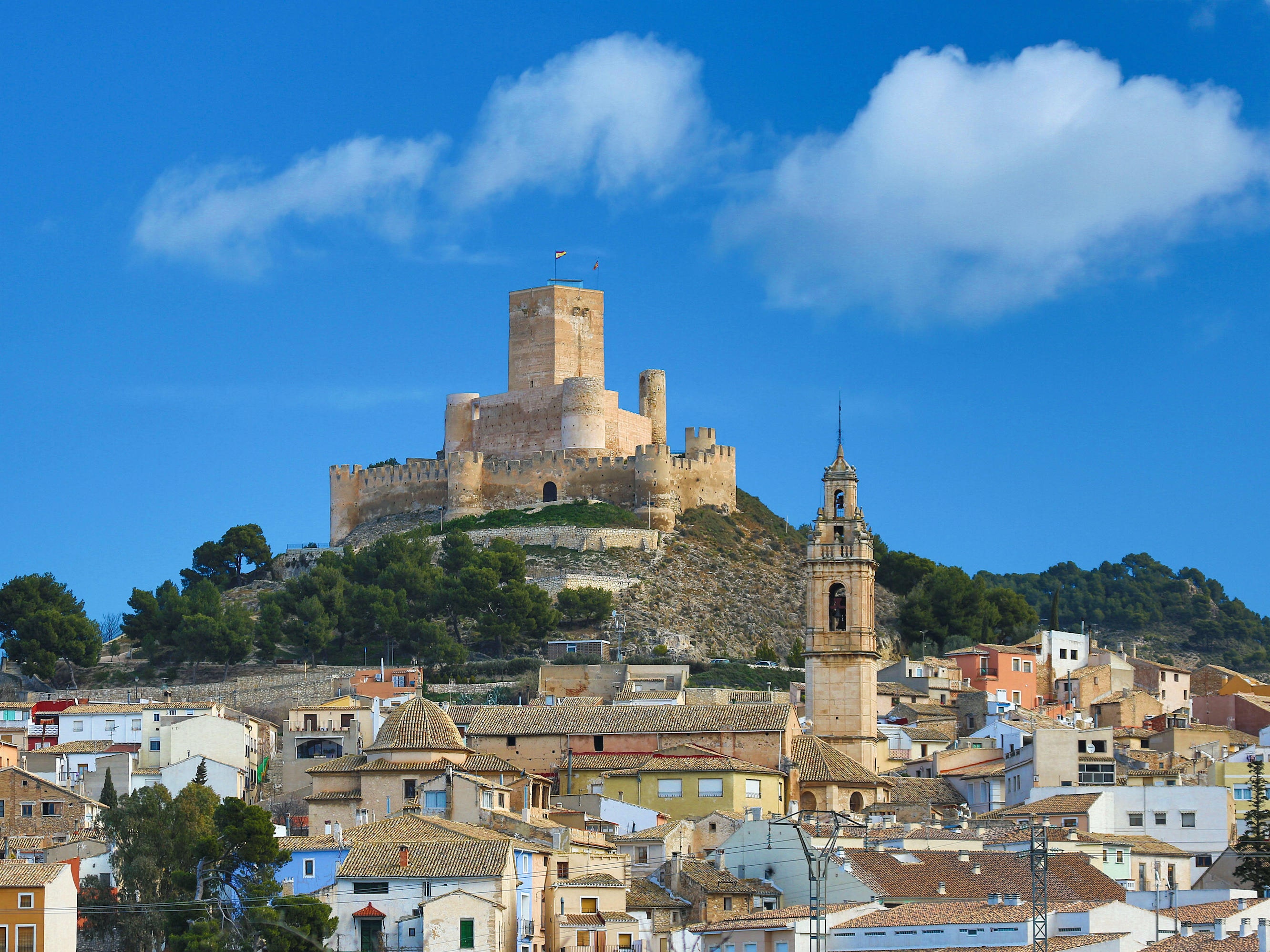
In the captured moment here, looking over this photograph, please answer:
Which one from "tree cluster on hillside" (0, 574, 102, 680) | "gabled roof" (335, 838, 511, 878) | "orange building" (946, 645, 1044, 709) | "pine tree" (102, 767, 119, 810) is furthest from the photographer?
"tree cluster on hillside" (0, 574, 102, 680)

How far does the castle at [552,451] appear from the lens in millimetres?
110188

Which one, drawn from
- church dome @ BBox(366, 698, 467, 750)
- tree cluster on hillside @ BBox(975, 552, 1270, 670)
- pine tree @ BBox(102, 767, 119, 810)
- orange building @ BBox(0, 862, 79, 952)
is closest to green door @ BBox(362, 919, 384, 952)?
orange building @ BBox(0, 862, 79, 952)

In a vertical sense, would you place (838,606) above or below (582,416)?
below

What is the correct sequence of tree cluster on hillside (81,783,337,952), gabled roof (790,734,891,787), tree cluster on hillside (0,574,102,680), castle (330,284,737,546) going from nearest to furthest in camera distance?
1. tree cluster on hillside (81,783,337,952)
2. gabled roof (790,734,891,787)
3. tree cluster on hillside (0,574,102,680)
4. castle (330,284,737,546)

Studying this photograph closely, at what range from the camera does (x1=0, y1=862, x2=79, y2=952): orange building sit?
161ft

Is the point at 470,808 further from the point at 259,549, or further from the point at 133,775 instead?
the point at 259,549

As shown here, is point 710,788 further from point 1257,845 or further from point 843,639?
point 1257,845

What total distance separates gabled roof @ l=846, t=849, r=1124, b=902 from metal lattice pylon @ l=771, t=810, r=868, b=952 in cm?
103

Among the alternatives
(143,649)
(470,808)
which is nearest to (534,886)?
(470,808)

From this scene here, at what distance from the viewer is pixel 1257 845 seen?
5609cm

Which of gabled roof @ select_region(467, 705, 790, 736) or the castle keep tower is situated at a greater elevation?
the castle keep tower

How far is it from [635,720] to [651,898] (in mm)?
15336

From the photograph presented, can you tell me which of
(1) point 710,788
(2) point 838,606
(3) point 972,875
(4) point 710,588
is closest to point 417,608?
(4) point 710,588

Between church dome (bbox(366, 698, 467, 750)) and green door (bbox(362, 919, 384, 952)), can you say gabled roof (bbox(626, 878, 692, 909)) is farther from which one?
church dome (bbox(366, 698, 467, 750))
